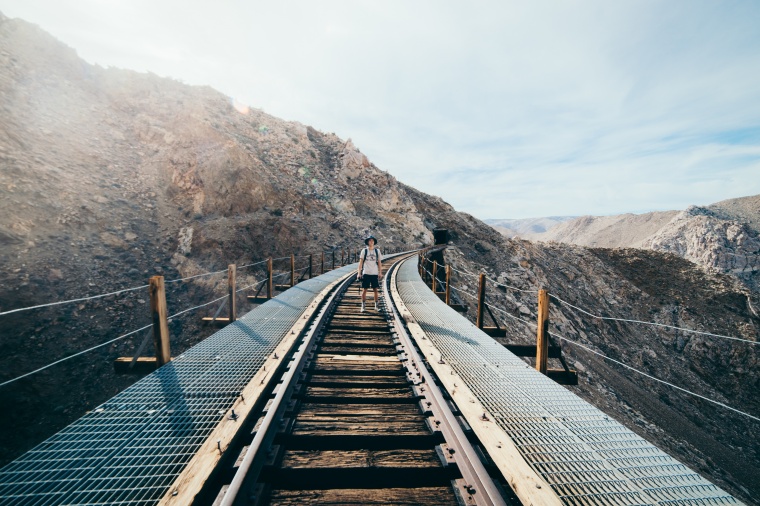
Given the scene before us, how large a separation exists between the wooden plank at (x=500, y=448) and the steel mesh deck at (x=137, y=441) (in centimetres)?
211

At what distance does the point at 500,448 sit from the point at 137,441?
2.68 metres

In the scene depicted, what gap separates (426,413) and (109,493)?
2.42m

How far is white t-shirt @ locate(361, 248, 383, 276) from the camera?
7.34 metres

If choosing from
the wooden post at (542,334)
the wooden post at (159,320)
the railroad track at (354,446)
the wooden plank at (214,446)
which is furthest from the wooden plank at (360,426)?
the wooden post at (542,334)

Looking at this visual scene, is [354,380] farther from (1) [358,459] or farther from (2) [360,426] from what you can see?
(1) [358,459]

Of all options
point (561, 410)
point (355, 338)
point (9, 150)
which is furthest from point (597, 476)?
point (9, 150)

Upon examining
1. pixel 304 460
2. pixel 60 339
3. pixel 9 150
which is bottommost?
pixel 60 339

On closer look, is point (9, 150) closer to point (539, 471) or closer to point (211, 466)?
point (211, 466)

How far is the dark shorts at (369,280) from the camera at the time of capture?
729cm

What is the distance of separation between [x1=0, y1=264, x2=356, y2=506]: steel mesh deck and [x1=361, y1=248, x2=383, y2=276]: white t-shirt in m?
3.71

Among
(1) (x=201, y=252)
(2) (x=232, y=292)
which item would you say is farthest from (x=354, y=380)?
(1) (x=201, y=252)

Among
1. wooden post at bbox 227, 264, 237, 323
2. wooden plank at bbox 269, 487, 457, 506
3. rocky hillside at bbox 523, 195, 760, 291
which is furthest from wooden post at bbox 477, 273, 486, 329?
rocky hillside at bbox 523, 195, 760, 291

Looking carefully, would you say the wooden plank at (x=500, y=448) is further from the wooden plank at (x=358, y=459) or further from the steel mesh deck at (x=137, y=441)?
the steel mesh deck at (x=137, y=441)

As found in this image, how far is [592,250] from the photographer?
45281 mm
